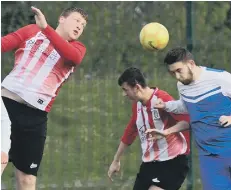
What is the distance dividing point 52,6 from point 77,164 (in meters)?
1.69

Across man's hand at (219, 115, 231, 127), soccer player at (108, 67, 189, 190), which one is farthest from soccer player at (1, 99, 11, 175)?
man's hand at (219, 115, 231, 127)

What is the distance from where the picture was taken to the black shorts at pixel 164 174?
7566mm

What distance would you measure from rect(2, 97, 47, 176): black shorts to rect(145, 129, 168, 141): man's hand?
3.09 ft

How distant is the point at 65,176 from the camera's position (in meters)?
9.06

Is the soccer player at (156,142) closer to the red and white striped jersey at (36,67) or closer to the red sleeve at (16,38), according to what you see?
the red and white striped jersey at (36,67)

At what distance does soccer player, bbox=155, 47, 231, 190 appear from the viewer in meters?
7.01

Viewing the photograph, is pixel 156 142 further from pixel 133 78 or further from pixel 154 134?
pixel 133 78

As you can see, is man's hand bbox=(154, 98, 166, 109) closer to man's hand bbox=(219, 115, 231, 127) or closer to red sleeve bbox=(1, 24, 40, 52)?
man's hand bbox=(219, 115, 231, 127)

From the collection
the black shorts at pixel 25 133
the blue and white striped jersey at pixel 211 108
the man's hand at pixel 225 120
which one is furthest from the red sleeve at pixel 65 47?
the man's hand at pixel 225 120

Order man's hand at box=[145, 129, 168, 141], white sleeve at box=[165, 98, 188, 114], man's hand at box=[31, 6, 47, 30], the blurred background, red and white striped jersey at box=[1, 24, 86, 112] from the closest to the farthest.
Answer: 1. man's hand at box=[31, 6, 47, 30]
2. man's hand at box=[145, 129, 168, 141]
3. white sleeve at box=[165, 98, 188, 114]
4. red and white striped jersey at box=[1, 24, 86, 112]
5. the blurred background

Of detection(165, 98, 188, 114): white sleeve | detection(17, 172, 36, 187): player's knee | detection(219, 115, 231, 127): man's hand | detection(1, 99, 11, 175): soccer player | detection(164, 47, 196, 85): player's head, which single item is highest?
detection(164, 47, 196, 85): player's head

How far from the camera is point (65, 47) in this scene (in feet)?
23.4

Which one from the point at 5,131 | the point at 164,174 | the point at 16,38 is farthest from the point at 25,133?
the point at 164,174

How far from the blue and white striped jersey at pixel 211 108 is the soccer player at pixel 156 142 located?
417 mm
